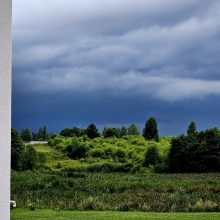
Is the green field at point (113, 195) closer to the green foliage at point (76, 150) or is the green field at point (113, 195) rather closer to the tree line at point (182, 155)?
the tree line at point (182, 155)

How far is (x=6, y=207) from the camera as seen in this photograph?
3152 mm

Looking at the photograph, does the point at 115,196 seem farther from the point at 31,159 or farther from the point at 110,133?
the point at 110,133

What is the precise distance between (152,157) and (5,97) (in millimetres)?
49931

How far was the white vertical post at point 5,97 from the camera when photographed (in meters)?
3.06

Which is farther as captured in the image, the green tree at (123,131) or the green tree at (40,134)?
the green tree at (40,134)

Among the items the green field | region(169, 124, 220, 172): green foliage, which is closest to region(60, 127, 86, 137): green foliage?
region(169, 124, 220, 172): green foliage

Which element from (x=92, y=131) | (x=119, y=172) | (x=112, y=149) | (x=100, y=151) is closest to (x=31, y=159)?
(x=119, y=172)

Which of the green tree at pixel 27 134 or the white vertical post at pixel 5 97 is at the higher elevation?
the green tree at pixel 27 134

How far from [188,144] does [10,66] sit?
149 feet

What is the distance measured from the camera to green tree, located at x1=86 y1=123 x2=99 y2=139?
2790 inches

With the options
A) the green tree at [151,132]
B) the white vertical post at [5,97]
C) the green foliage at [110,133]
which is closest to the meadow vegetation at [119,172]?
the green tree at [151,132]

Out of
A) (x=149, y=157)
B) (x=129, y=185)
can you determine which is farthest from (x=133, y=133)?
(x=129, y=185)

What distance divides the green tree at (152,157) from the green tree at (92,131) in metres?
18.7

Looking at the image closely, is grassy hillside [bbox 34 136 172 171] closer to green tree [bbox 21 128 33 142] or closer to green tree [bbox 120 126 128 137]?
green tree [bbox 120 126 128 137]
